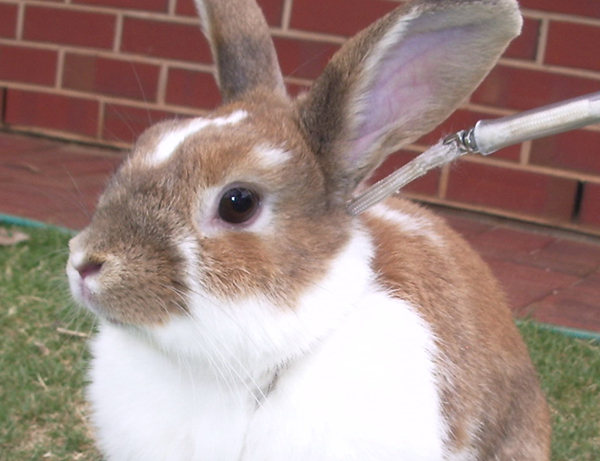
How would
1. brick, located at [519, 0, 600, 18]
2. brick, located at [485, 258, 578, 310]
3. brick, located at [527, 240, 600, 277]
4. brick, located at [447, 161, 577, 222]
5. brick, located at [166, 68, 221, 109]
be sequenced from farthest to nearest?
brick, located at [166, 68, 221, 109]
brick, located at [447, 161, 577, 222]
brick, located at [519, 0, 600, 18]
brick, located at [527, 240, 600, 277]
brick, located at [485, 258, 578, 310]

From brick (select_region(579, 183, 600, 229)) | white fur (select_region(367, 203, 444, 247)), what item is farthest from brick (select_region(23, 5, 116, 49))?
white fur (select_region(367, 203, 444, 247))

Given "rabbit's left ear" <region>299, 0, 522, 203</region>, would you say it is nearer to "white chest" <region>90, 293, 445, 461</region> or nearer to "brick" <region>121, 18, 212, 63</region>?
"white chest" <region>90, 293, 445, 461</region>

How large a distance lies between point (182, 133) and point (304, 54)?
2728 mm

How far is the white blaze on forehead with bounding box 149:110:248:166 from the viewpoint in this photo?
185 cm

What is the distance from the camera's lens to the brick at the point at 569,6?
4062 millimetres

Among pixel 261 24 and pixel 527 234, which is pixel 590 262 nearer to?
pixel 527 234

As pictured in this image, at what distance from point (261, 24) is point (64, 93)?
302 cm

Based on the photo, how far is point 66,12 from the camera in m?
5.02

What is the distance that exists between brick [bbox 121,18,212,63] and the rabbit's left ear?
2.93 meters

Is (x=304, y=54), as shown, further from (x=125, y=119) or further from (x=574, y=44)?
(x=574, y=44)

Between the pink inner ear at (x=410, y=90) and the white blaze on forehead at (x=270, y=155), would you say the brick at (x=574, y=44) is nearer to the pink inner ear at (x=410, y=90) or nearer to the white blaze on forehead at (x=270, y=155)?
the pink inner ear at (x=410, y=90)

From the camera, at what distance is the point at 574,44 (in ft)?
13.4

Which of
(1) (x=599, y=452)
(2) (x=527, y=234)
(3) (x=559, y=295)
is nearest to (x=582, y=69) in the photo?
(2) (x=527, y=234)

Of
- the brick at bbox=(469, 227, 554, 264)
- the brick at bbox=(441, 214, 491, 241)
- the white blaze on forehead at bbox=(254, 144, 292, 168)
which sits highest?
the white blaze on forehead at bbox=(254, 144, 292, 168)
